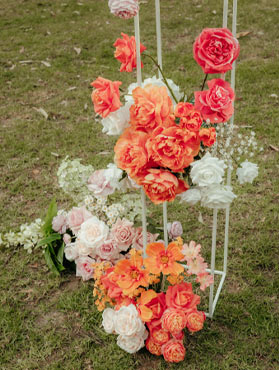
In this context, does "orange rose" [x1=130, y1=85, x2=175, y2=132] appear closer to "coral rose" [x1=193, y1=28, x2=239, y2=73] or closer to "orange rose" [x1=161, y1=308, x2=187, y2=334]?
"coral rose" [x1=193, y1=28, x2=239, y2=73]

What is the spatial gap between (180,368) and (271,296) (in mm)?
600

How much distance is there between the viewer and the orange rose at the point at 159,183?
1570 mm

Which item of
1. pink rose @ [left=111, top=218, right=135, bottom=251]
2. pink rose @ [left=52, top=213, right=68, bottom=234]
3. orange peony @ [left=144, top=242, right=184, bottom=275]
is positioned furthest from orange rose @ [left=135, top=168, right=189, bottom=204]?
pink rose @ [left=52, top=213, right=68, bottom=234]

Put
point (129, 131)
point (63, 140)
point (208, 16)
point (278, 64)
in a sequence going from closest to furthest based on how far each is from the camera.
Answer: point (129, 131) → point (63, 140) → point (278, 64) → point (208, 16)

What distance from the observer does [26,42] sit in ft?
18.6

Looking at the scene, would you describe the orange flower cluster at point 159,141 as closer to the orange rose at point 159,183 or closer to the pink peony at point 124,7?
the orange rose at point 159,183

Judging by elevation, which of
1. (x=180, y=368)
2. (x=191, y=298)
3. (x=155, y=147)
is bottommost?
(x=180, y=368)

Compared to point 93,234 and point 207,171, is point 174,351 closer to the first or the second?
point 93,234

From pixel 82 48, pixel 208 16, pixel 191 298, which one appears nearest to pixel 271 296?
pixel 191 298

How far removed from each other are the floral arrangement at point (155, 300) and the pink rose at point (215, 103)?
579 millimetres

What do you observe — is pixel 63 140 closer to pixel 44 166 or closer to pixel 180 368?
pixel 44 166

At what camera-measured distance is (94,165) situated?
3.35 meters

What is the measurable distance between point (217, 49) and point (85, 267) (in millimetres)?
1310

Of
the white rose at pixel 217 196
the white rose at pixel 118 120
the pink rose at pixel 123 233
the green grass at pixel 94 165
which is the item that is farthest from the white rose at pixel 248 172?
the green grass at pixel 94 165
